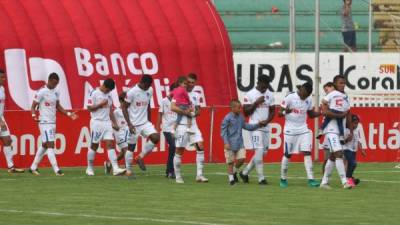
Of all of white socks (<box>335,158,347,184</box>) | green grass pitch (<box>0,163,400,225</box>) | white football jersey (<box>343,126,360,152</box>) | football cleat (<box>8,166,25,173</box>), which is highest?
white football jersey (<box>343,126,360,152</box>)

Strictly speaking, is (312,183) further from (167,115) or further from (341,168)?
(167,115)

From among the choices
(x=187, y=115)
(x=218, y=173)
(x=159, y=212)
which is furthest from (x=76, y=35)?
(x=159, y=212)

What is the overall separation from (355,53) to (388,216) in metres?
23.7

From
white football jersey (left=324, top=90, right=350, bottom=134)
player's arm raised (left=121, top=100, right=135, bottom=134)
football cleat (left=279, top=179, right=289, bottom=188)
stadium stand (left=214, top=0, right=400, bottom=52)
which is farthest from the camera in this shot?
stadium stand (left=214, top=0, right=400, bottom=52)

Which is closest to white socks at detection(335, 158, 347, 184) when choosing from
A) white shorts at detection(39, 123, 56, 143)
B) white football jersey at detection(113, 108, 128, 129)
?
white football jersey at detection(113, 108, 128, 129)

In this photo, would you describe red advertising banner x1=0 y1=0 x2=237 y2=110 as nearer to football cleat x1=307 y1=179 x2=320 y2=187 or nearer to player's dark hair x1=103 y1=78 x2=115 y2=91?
player's dark hair x1=103 y1=78 x2=115 y2=91

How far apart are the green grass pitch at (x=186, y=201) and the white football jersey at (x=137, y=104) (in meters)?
1.20

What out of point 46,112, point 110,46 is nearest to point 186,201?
point 46,112

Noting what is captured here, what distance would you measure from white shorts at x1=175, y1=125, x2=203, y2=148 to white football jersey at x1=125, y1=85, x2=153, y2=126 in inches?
54.3

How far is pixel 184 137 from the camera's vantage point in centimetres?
2370

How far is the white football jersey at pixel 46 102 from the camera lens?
2592 centimetres

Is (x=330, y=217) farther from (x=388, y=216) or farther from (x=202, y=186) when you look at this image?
(x=202, y=186)

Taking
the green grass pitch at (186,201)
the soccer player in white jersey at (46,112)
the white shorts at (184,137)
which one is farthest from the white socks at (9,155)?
the white shorts at (184,137)

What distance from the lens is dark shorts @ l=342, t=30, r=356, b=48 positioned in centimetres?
4090
